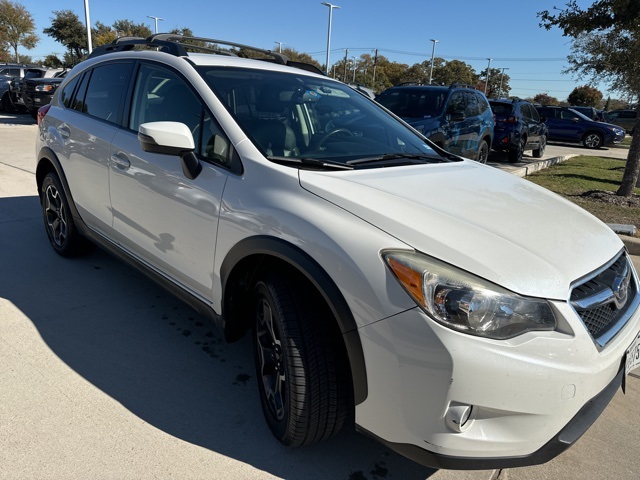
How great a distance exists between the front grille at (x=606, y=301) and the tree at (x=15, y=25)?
54091 millimetres

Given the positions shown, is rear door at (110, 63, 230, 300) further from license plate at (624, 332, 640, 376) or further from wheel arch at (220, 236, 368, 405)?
license plate at (624, 332, 640, 376)

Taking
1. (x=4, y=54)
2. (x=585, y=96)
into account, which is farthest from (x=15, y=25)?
(x=585, y=96)

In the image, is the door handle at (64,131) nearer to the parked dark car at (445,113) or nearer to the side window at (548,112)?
the parked dark car at (445,113)

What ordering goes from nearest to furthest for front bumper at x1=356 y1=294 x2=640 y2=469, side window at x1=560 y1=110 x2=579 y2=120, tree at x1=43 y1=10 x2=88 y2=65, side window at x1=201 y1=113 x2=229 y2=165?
front bumper at x1=356 y1=294 x2=640 y2=469, side window at x1=201 y1=113 x2=229 y2=165, side window at x1=560 y1=110 x2=579 y2=120, tree at x1=43 y1=10 x2=88 y2=65

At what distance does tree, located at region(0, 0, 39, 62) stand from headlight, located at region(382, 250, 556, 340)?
5396 cm

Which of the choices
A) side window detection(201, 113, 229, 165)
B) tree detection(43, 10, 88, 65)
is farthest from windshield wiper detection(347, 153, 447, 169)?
tree detection(43, 10, 88, 65)

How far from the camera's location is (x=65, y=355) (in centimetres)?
295

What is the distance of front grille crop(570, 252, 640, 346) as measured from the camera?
1.87m

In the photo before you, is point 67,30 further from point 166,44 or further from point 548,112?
point 166,44

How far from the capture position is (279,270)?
226cm

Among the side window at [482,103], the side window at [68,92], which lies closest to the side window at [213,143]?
the side window at [68,92]

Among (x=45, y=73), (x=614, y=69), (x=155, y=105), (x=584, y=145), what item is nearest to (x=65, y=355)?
(x=155, y=105)

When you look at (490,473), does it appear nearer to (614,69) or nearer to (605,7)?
(605,7)

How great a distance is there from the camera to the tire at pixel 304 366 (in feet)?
6.68
